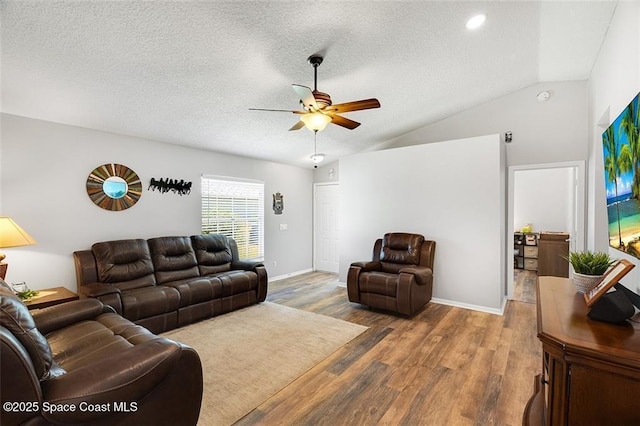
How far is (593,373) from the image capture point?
1109 millimetres


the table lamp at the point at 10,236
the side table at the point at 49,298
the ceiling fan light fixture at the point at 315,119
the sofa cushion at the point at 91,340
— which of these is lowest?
the sofa cushion at the point at 91,340

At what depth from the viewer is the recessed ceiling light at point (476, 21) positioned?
2785 mm

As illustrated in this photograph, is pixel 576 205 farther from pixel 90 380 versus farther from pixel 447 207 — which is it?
pixel 90 380

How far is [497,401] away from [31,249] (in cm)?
482

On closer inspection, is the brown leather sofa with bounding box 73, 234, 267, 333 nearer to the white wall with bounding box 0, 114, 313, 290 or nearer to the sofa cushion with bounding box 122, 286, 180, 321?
the sofa cushion with bounding box 122, 286, 180, 321

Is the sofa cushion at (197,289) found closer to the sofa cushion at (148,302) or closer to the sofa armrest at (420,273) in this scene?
the sofa cushion at (148,302)

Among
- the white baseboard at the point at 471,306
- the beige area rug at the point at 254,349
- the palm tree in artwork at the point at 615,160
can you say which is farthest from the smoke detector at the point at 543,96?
the beige area rug at the point at 254,349

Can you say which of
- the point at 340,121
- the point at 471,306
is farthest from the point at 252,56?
the point at 471,306

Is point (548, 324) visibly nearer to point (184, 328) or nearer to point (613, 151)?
point (613, 151)

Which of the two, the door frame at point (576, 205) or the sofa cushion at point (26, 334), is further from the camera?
the door frame at point (576, 205)

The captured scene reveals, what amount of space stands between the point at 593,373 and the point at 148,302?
146 inches

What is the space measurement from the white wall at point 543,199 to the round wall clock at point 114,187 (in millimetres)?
7305

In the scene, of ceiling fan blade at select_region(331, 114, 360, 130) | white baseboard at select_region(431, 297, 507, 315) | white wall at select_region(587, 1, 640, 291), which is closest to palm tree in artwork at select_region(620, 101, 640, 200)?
white wall at select_region(587, 1, 640, 291)

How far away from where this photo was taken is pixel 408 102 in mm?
4406
